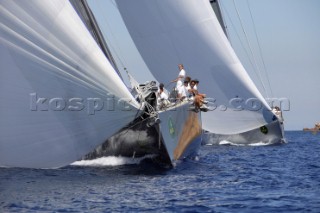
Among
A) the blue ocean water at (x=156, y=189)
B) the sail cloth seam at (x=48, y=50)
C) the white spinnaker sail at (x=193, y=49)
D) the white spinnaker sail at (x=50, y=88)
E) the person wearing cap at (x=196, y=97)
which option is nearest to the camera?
the blue ocean water at (x=156, y=189)

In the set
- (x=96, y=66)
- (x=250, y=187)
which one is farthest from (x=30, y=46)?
(x=250, y=187)

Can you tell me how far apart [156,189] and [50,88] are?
370 cm

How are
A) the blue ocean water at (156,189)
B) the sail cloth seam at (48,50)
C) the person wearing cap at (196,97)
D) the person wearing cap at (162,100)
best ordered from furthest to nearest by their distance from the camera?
the person wearing cap at (196,97) < the person wearing cap at (162,100) < the sail cloth seam at (48,50) < the blue ocean water at (156,189)

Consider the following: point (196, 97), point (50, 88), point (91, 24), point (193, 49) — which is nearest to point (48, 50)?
point (50, 88)

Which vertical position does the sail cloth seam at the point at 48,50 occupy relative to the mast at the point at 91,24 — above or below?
below

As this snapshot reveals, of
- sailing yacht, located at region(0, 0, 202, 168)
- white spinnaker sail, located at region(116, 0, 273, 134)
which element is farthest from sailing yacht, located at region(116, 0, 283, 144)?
sailing yacht, located at region(0, 0, 202, 168)

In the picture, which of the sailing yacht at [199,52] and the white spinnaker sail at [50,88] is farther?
the sailing yacht at [199,52]

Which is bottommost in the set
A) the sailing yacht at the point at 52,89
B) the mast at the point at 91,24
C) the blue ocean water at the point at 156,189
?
the blue ocean water at the point at 156,189

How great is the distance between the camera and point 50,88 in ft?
48.5

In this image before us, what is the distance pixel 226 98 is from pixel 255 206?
17130 mm

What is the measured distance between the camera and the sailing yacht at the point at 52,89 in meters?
14.4

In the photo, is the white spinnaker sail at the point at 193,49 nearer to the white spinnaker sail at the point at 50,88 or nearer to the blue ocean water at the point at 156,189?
the blue ocean water at the point at 156,189

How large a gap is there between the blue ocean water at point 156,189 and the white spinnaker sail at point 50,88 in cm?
90

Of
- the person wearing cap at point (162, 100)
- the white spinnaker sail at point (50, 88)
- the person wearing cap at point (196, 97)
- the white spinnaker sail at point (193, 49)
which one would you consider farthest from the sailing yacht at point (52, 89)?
the white spinnaker sail at point (193, 49)
